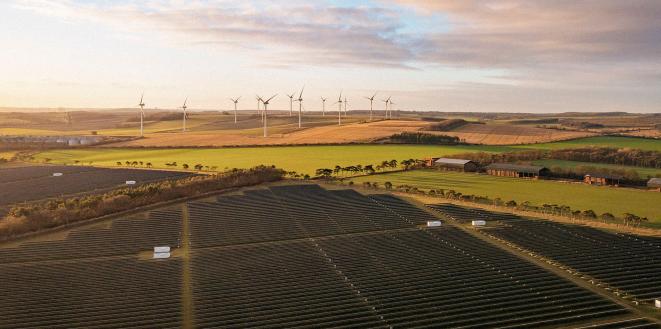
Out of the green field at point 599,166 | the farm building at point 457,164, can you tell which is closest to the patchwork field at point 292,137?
the farm building at point 457,164

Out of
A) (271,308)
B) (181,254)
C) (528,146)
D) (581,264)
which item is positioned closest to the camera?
(271,308)

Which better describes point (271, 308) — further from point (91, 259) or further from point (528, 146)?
point (528, 146)

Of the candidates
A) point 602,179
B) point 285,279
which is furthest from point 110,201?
point 602,179

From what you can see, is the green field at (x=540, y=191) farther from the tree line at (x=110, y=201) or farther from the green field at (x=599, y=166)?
the tree line at (x=110, y=201)

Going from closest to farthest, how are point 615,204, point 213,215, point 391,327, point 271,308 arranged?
point 391,327 → point 271,308 → point 213,215 → point 615,204

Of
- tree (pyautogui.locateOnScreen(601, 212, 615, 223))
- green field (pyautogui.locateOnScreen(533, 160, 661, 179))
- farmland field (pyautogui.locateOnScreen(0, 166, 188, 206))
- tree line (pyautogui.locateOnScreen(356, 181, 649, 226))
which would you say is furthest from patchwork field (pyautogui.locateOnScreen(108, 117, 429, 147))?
tree (pyautogui.locateOnScreen(601, 212, 615, 223))

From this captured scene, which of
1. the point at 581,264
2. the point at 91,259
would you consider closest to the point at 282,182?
the point at 91,259
